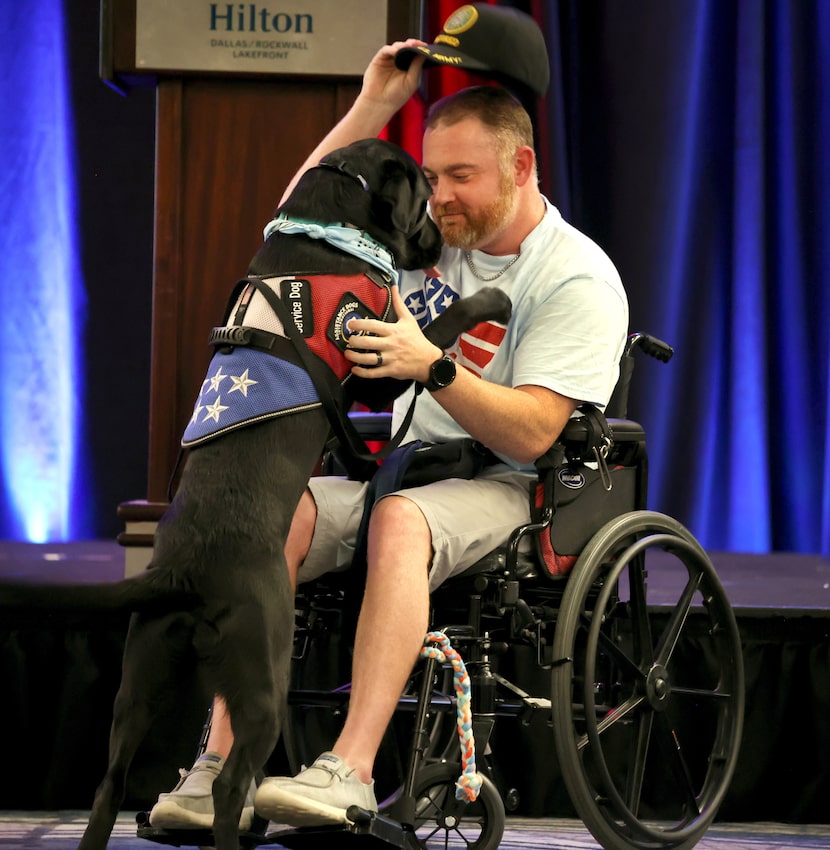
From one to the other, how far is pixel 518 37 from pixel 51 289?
2.10m

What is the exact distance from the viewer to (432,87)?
3514mm

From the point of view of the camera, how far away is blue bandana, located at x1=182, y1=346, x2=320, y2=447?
1.54 m

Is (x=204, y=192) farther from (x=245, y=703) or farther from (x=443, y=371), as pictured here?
(x=245, y=703)

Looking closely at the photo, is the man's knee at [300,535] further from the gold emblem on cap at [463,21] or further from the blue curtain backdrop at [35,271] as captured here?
the blue curtain backdrop at [35,271]

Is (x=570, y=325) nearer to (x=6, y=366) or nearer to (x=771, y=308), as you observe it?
(x=771, y=308)

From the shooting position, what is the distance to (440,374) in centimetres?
162

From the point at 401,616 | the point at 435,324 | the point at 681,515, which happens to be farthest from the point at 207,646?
the point at 681,515

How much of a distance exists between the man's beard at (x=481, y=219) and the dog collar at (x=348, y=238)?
8.3 inches

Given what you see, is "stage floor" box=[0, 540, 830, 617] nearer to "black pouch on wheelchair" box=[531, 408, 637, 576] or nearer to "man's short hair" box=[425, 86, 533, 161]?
"black pouch on wheelchair" box=[531, 408, 637, 576]

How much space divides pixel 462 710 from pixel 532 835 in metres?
0.61

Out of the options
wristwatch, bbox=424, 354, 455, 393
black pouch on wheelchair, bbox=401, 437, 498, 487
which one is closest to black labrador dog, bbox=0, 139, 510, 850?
wristwatch, bbox=424, 354, 455, 393

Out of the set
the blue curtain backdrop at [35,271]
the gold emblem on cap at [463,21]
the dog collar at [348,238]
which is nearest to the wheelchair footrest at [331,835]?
the dog collar at [348,238]

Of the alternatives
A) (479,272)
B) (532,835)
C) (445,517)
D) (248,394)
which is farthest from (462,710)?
(479,272)

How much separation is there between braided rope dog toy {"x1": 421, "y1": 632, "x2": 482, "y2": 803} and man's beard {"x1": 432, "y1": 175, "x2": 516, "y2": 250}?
647mm
